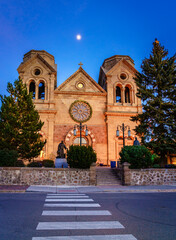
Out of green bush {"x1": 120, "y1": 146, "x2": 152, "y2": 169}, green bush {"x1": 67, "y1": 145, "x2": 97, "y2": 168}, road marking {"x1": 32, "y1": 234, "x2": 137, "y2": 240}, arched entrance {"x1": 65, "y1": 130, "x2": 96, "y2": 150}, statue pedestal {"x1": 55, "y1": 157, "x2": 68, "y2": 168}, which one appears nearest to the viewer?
road marking {"x1": 32, "y1": 234, "x2": 137, "y2": 240}

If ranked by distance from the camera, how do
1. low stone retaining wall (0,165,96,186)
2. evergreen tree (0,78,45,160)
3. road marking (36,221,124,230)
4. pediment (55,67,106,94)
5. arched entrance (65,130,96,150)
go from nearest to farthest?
road marking (36,221,124,230) → low stone retaining wall (0,165,96,186) → evergreen tree (0,78,45,160) → arched entrance (65,130,96,150) → pediment (55,67,106,94)

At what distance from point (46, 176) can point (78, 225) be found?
12038 mm

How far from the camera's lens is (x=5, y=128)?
71.7ft

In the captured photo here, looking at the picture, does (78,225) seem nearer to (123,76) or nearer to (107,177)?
(107,177)

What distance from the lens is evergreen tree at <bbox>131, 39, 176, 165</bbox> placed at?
2081 centimetres

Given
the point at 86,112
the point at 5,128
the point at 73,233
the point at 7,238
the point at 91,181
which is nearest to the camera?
the point at 7,238

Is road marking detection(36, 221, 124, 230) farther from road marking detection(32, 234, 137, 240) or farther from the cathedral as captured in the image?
the cathedral

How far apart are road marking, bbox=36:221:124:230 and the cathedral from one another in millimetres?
22784

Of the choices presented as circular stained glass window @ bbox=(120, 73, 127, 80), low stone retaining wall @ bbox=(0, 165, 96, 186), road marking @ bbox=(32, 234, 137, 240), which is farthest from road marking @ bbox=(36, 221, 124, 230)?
circular stained glass window @ bbox=(120, 73, 127, 80)

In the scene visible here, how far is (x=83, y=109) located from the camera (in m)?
31.0

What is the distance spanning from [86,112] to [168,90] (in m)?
12.4

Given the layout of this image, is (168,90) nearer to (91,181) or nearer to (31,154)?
(91,181)

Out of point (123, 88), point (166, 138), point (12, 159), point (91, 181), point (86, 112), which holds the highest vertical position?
point (123, 88)

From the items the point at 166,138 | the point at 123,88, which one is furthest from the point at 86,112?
the point at 166,138
